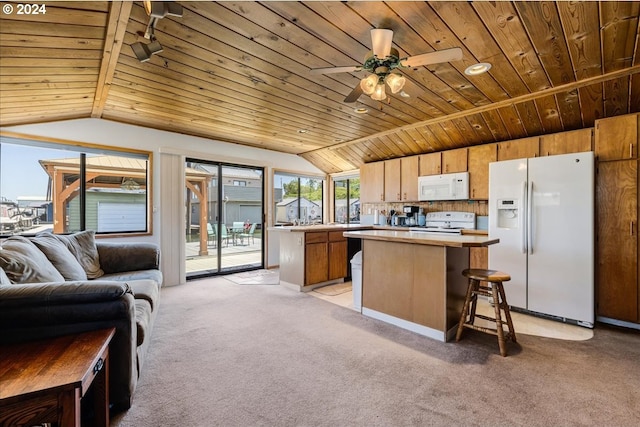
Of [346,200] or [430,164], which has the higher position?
[430,164]

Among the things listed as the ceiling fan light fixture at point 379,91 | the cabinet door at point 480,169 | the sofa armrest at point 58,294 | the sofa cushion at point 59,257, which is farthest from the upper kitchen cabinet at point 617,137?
the sofa cushion at point 59,257

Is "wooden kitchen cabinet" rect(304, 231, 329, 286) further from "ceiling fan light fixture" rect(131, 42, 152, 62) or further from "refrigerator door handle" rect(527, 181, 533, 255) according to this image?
"ceiling fan light fixture" rect(131, 42, 152, 62)

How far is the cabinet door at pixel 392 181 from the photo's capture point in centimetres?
541

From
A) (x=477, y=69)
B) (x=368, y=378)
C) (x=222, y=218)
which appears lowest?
(x=368, y=378)

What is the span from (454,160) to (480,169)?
16.7 inches

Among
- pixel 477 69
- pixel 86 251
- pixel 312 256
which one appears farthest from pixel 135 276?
pixel 477 69

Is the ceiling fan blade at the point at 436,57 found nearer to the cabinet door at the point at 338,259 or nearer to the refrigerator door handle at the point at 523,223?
the refrigerator door handle at the point at 523,223

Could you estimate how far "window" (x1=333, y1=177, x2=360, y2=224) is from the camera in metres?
7.02

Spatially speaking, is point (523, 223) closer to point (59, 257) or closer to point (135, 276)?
point (135, 276)

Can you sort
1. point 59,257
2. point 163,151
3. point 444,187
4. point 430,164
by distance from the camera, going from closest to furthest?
point 59,257, point 163,151, point 444,187, point 430,164

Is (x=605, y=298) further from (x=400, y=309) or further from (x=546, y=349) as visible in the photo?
(x=400, y=309)

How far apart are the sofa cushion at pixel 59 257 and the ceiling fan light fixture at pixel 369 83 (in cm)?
281

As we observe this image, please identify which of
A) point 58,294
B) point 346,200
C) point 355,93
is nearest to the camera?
point 58,294

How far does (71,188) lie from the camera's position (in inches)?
157
